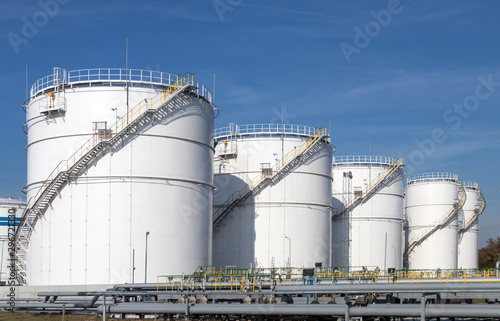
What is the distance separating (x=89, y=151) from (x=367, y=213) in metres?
31.4

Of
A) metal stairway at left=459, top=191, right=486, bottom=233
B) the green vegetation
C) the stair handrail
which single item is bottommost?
Result: the green vegetation

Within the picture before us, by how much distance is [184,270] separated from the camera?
33.8 metres

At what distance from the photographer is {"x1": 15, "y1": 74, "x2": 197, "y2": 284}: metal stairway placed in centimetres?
3269

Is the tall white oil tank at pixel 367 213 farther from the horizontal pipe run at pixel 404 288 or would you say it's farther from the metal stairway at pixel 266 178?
the horizontal pipe run at pixel 404 288

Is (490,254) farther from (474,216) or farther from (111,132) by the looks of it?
(111,132)

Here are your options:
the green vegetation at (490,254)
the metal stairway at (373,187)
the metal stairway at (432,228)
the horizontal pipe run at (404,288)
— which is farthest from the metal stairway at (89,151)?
the green vegetation at (490,254)

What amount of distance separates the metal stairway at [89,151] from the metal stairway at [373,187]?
26.0 meters

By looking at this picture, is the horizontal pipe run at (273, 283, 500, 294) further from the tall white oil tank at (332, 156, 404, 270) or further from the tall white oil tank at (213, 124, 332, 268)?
the tall white oil tank at (332, 156, 404, 270)

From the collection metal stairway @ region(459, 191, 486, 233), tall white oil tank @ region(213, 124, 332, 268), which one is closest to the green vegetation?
metal stairway @ region(459, 191, 486, 233)

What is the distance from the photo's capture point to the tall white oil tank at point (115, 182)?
32.3 m

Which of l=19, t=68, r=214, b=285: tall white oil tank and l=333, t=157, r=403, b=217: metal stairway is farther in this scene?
l=333, t=157, r=403, b=217: metal stairway

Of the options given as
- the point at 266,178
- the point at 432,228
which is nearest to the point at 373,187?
the point at 432,228

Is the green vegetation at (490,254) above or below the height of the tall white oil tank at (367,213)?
below

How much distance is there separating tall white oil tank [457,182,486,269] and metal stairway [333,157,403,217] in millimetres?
18726
